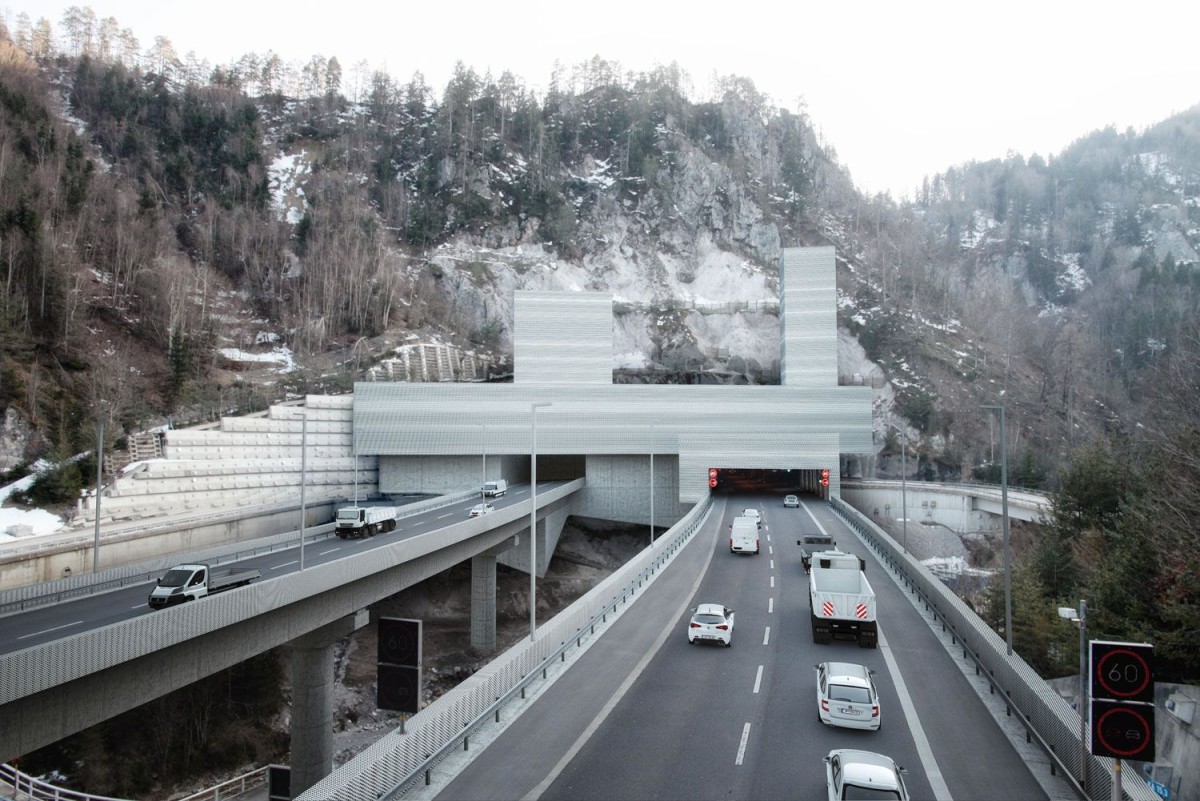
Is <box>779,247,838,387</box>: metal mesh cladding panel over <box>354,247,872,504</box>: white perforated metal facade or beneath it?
over

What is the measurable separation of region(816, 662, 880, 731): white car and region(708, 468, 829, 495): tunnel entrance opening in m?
49.6

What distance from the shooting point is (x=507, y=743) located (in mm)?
14273

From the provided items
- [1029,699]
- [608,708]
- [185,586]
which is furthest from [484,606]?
[1029,699]

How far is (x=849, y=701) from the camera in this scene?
15.1 meters

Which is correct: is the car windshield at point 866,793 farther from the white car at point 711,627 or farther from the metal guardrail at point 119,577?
the metal guardrail at point 119,577

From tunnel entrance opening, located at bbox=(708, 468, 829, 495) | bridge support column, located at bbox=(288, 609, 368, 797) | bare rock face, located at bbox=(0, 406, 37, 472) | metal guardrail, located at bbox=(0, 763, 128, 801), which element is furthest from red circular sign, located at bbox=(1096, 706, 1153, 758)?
tunnel entrance opening, located at bbox=(708, 468, 829, 495)

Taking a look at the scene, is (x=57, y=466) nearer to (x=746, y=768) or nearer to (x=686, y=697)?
(x=686, y=697)

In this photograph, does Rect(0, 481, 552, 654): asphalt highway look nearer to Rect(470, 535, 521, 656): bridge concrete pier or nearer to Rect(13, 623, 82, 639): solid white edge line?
Rect(13, 623, 82, 639): solid white edge line

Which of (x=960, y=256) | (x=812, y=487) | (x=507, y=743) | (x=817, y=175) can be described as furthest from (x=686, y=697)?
(x=960, y=256)

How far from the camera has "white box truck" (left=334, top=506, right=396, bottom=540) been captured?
35.5 metres

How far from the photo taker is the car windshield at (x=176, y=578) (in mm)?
20250

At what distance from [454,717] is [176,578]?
1168 centimetres

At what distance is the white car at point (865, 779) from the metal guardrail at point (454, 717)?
7086 millimetres

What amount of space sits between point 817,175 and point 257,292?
115 meters
